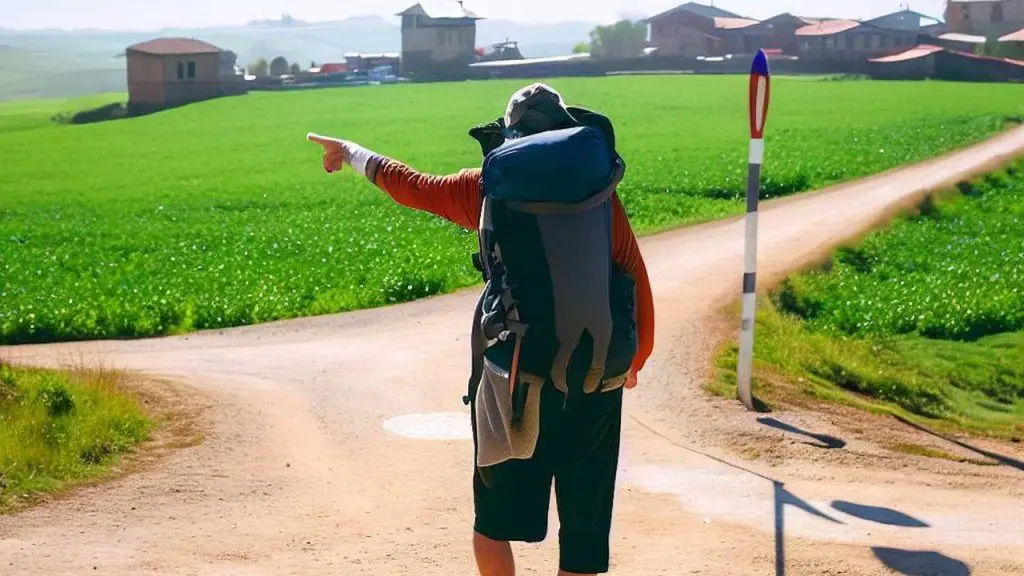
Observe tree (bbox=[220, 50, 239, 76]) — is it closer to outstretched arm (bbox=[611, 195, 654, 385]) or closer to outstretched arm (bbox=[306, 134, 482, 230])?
outstretched arm (bbox=[306, 134, 482, 230])

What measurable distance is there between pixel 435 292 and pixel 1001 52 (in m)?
74.8

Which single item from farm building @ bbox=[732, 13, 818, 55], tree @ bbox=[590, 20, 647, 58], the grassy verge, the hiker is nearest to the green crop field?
the grassy verge

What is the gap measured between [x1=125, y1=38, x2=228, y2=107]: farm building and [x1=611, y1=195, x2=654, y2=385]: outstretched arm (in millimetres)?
74835

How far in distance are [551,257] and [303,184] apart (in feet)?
102

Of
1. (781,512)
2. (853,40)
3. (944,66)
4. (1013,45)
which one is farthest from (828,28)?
(781,512)

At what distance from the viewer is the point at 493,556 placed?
456 centimetres

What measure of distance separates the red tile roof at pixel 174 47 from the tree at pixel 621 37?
162 ft

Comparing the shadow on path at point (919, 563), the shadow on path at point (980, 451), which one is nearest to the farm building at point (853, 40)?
the shadow on path at point (980, 451)

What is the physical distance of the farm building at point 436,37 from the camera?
348 feet

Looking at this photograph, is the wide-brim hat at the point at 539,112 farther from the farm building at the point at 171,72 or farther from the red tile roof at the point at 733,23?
the red tile roof at the point at 733,23

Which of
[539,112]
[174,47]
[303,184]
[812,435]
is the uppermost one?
[174,47]

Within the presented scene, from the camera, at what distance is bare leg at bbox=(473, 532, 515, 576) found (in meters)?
4.55

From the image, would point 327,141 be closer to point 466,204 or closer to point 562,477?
point 466,204

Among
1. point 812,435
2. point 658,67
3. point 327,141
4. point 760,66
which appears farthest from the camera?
point 658,67
